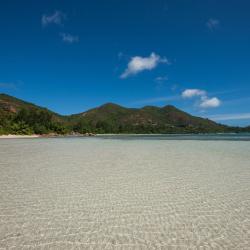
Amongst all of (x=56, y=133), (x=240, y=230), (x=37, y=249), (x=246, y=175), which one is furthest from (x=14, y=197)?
(x=56, y=133)

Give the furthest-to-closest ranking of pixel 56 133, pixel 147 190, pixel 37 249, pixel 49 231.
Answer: pixel 56 133 < pixel 147 190 < pixel 49 231 < pixel 37 249

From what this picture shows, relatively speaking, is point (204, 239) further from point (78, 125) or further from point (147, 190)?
point (78, 125)

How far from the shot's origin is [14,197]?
835cm

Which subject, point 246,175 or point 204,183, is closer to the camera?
point 204,183

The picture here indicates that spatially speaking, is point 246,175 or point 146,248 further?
point 246,175

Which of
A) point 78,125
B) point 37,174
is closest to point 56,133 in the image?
point 78,125

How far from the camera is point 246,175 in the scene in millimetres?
12438

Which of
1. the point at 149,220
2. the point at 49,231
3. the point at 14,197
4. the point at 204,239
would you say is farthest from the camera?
the point at 14,197

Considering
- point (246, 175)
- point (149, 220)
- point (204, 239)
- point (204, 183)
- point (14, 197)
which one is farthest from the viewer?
point (246, 175)

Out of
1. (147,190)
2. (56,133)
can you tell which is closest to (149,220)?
(147,190)

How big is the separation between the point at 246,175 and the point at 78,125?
7338 inches

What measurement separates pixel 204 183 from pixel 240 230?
17.2 ft

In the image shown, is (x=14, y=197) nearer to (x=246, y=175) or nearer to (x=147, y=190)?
(x=147, y=190)

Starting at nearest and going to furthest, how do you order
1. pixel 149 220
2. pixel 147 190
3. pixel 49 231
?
pixel 49 231 → pixel 149 220 → pixel 147 190
